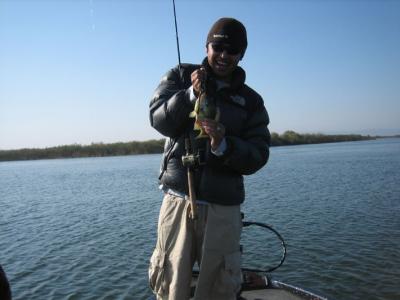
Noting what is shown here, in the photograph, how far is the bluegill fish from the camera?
3109 mm

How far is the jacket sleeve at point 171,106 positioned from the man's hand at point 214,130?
0.25m

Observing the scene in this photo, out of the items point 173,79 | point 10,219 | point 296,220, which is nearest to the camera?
point 173,79

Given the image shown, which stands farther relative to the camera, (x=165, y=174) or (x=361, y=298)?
(x=361, y=298)

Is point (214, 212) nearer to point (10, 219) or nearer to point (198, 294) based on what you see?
point (198, 294)

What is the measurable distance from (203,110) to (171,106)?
294mm

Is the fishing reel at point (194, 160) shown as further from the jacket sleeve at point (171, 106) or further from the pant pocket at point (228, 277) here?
the pant pocket at point (228, 277)

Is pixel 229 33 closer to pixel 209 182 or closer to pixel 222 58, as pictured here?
pixel 222 58

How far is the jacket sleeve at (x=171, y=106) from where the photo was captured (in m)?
3.24

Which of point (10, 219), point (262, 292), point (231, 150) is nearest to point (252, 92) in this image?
point (231, 150)

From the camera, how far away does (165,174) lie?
358 cm

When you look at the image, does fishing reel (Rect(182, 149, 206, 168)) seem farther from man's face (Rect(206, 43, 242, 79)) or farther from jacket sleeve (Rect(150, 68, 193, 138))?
man's face (Rect(206, 43, 242, 79))

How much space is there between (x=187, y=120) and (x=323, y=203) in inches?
626

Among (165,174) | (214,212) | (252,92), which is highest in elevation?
(252,92)

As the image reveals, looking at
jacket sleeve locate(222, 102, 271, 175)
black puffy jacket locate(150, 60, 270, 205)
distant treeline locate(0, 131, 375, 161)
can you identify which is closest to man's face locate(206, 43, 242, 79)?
black puffy jacket locate(150, 60, 270, 205)
